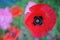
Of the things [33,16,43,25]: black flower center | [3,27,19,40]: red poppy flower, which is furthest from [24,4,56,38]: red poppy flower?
[3,27,19,40]: red poppy flower

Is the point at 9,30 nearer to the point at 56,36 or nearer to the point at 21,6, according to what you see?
the point at 21,6

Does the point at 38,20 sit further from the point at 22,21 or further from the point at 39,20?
the point at 22,21

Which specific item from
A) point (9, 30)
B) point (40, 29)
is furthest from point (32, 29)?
point (9, 30)

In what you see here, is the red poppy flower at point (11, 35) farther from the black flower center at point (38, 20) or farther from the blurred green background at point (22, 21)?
the black flower center at point (38, 20)

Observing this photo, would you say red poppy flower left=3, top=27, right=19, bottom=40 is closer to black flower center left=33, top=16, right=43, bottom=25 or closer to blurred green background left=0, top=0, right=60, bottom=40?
blurred green background left=0, top=0, right=60, bottom=40

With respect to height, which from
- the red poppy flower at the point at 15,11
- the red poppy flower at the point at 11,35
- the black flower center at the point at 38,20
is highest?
the red poppy flower at the point at 15,11

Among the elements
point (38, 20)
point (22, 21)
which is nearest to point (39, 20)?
point (38, 20)

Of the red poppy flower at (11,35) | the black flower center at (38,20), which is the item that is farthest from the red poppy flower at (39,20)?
the red poppy flower at (11,35)

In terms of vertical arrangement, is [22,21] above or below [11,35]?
above
